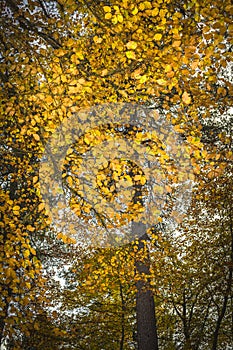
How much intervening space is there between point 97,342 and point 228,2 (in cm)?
1161

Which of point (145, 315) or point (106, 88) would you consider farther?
point (145, 315)

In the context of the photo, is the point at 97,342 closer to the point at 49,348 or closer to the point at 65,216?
the point at 49,348

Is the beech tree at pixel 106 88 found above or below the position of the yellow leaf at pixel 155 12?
below

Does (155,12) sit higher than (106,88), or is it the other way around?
(155,12)

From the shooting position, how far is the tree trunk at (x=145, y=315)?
8734mm

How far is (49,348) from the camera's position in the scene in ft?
36.4

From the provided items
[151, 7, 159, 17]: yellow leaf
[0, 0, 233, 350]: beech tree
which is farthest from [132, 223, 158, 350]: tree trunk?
[151, 7, 159, 17]: yellow leaf

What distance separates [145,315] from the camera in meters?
9.12

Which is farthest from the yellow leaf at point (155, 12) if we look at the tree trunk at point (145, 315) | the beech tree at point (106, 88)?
the tree trunk at point (145, 315)

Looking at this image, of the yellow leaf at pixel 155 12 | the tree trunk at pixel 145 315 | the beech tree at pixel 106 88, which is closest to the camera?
the beech tree at pixel 106 88

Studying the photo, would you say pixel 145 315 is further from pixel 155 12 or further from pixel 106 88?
pixel 155 12

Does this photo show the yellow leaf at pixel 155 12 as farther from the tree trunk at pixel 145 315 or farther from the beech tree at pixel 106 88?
the tree trunk at pixel 145 315

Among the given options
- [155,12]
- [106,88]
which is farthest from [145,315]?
[155,12]

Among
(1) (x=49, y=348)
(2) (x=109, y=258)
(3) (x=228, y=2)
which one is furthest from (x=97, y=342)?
(3) (x=228, y=2)
